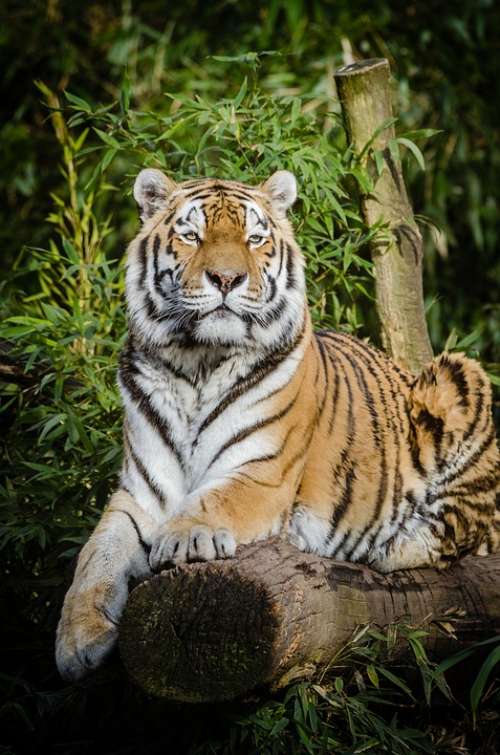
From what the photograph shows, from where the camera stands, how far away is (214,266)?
313 centimetres

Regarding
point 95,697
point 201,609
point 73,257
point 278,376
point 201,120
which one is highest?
point 201,120

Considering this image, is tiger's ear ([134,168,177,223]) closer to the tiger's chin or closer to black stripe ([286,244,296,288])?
black stripe ([286,244,296,288])

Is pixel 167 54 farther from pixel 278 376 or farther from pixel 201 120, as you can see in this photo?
pixel 278 376

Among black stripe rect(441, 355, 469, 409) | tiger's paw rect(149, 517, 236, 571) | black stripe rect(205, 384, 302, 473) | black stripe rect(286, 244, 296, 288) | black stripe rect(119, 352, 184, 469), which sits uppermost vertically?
black stripe rect(286, 244, 296, 288)

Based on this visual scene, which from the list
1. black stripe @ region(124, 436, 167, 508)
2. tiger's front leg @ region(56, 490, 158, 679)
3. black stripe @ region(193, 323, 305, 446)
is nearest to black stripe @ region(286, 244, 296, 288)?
black stripe @ region(193, 323, 305, 446)

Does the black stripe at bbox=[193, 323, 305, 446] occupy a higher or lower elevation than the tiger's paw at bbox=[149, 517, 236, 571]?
higher

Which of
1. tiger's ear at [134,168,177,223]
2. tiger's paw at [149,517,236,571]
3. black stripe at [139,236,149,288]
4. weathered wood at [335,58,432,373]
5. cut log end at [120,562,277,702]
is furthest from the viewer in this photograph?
weathered wood at [335,58,432,373]

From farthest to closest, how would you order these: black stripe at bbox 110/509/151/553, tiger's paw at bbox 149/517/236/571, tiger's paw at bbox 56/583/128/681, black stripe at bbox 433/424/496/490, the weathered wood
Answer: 1. the weathered wood
2. black stripe at bbox 433/424/496/490
3. black stripe at bbox 110/509/151/553
4. tiger's paw at bbox 56/583/128/681
5. tiger's paw at bbox 149/517/236/571

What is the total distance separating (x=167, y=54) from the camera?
316 inches

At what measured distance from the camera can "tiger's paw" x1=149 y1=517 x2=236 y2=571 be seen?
2799 millimetres

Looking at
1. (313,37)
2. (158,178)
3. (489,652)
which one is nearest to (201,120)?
(158,178)

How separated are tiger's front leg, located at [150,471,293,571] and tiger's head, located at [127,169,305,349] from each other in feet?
1.31

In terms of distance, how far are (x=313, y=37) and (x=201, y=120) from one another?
334 cm

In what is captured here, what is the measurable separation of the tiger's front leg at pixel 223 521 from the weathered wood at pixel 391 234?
4.53ft
